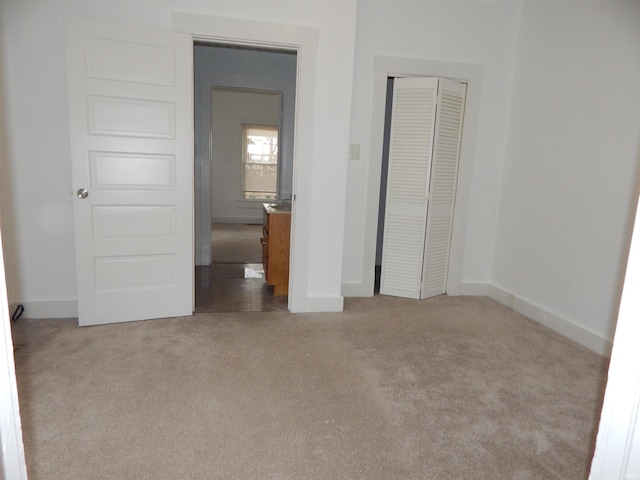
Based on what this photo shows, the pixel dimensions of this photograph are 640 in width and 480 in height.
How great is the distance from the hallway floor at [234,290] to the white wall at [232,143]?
13.5 ft

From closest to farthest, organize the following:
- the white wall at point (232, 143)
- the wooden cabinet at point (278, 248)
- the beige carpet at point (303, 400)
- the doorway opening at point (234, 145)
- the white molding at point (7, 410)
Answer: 1. the white molding at point (7, 410)
2. the beige carpet at point (303, 400)
3. the wooden cabinet at point (278, 248)
4. the doorway opening at point (234, 145)
5. the white wall at point (232, 143)

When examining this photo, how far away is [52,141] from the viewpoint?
2930 mm

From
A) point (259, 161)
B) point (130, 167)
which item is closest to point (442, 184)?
point (130, 167)

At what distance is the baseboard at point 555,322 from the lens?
9.23ft

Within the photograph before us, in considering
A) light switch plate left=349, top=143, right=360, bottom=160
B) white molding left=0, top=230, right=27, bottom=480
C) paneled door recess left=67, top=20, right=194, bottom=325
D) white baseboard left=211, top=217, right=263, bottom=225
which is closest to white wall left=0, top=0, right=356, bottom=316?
paneled door recess left=67, top=20, right=194, bottom=325

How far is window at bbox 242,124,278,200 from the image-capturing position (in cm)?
891

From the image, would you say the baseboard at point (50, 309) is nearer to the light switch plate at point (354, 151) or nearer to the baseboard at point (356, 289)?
the baseboard at point (356, 289)

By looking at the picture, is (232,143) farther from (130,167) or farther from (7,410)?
(7,410)

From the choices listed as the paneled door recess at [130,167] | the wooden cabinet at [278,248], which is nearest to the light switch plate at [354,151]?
the wooden cabinet at [278,248]

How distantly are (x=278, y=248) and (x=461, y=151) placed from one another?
1992mm

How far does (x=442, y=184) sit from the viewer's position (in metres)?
3.83

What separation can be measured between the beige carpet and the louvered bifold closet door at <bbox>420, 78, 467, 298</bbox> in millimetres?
882

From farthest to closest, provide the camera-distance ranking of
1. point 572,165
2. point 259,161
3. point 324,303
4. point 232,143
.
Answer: point 259,161 < point 232,143 < point 324,303 < point 572,165

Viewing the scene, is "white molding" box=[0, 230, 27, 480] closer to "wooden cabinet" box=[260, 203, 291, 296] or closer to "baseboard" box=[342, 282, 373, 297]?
"wooden cabinet" box=[260, 203, 291, 296]
